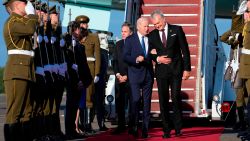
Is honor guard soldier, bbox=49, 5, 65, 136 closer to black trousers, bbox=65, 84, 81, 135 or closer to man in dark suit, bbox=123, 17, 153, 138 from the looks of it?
black trousers, bbox=65, 84, 81, 135

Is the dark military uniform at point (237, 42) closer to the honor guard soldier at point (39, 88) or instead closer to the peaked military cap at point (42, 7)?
the peaked military cap at point (42, 7)

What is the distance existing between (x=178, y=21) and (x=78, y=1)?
16834 millimetres

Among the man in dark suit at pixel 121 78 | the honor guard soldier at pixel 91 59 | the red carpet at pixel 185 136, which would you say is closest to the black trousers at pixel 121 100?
the man in dark suit at pixel 121 78

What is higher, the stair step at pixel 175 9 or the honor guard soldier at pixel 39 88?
the stair step at pixel 175 9

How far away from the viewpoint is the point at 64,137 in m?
11.2

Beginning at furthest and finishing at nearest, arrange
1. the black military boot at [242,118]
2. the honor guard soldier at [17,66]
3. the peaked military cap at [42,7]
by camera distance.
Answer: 1. the black military boot at [242,118]
2. the peaked military cap at [42,7]
3. the honor guard soldier at [17,66]

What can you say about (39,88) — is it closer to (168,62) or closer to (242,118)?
(168,62)

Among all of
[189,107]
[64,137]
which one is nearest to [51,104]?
[64,137]

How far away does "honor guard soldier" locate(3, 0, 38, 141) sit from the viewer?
882 cm

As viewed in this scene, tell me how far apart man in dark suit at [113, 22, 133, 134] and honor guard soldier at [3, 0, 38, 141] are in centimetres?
345

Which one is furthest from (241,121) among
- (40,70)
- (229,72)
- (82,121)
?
(40,70)

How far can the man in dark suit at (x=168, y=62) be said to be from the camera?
1134 centimetres

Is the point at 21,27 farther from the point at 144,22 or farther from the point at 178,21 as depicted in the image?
the point at 178,21

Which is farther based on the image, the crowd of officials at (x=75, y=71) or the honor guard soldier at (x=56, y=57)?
the honor guard soldier at (x=56, y=57)
